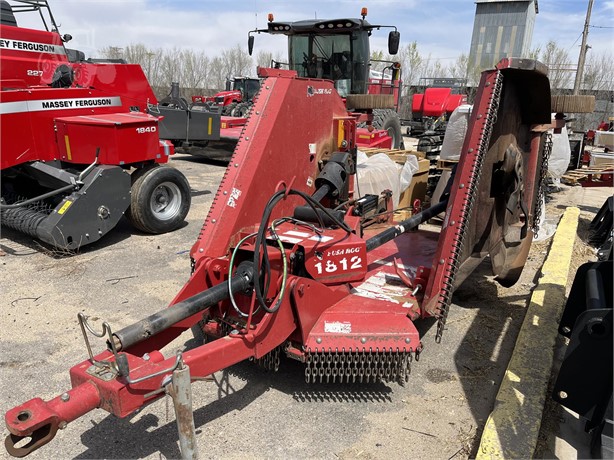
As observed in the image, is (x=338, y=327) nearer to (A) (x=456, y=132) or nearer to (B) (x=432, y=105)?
(A) (x=456, y=132)

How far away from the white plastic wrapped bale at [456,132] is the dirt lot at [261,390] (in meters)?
2.08

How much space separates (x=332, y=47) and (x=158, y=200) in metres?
4.62

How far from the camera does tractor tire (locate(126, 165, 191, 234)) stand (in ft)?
17.2

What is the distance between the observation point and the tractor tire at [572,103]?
3809 mm

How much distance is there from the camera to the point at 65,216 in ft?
14.9

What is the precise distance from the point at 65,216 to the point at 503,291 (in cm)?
405

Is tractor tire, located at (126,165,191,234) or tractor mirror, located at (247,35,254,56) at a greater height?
tractor mirror, located at (247,35,254,56)

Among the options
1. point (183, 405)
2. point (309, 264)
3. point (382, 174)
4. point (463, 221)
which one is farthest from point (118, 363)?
point (382, 174)

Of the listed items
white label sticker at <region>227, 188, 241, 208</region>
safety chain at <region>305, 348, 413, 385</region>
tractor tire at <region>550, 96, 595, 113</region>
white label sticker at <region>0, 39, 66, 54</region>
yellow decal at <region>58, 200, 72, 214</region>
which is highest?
white label sticker at <region>0, 39, 66, 54</region>

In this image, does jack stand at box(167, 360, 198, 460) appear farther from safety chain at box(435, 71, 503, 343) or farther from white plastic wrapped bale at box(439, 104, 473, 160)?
white plastic wrapped bale at box(439, 104, 473, 160)

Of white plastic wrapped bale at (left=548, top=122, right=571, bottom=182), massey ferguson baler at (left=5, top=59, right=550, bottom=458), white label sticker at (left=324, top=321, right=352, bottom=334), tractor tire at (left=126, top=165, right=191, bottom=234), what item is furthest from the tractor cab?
white label sticker at (left=324, top=321, right=352, bottom=334)

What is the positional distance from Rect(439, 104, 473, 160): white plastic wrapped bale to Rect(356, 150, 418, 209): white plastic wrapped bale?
42 centimetres

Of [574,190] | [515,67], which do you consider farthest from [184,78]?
[515,67]

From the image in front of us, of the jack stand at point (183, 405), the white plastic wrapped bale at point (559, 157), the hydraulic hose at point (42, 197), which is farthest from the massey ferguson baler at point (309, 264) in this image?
the white plastic wrapped bale at point (559, 157)
